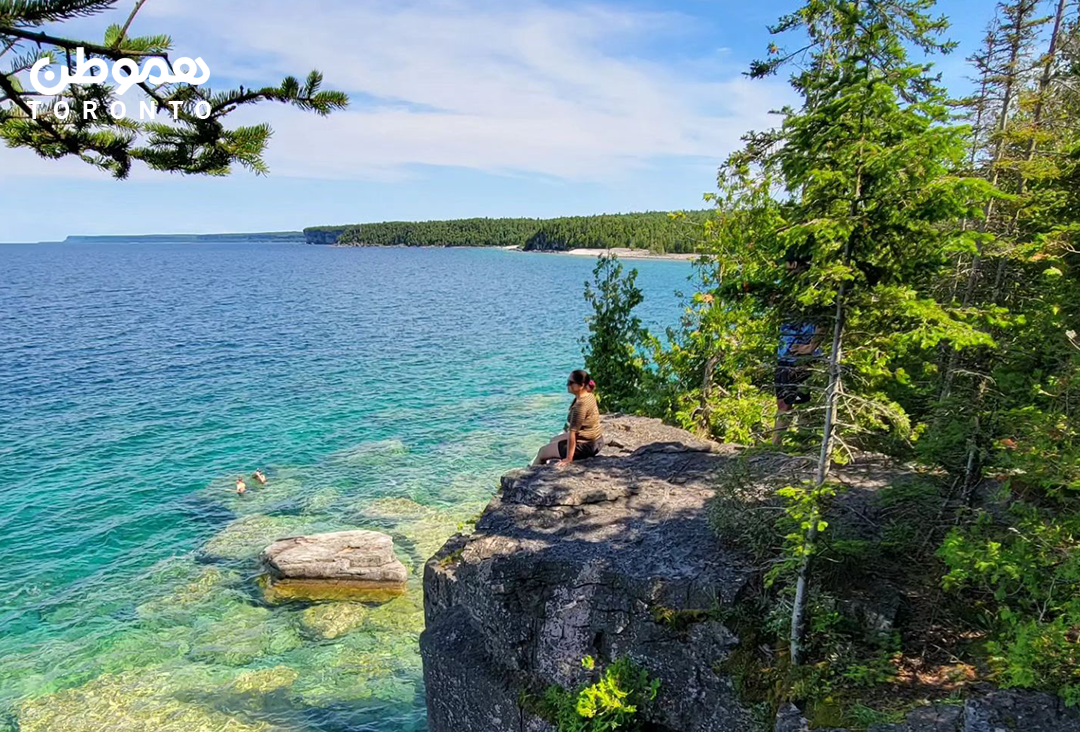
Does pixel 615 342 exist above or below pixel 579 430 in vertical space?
above

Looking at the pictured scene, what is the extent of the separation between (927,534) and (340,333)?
54800 mm

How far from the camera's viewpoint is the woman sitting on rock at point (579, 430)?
12.1 meters

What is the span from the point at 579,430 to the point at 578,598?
4.15 meters

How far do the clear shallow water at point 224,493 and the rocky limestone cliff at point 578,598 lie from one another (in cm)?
453

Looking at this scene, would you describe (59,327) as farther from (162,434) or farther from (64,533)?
(64,533)

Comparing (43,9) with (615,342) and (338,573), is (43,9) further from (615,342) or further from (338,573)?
(615,342)

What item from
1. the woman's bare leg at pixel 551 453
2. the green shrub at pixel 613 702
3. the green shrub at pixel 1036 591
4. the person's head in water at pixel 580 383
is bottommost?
the green shrub at pixel 613 702

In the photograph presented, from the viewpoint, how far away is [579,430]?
41.2ft

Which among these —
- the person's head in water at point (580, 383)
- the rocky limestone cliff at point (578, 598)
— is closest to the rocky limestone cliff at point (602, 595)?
the rocky limestone cliff at point (578, 598)

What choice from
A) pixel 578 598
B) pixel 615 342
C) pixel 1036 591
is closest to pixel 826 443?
pixel 1036 591

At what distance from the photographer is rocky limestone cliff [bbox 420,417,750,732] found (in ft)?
26.6

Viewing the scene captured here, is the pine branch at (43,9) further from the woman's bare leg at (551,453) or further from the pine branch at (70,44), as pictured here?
the woman's bare leg at (551,453)

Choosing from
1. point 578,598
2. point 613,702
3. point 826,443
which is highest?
point 826,443

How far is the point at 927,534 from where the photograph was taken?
26.8ft
